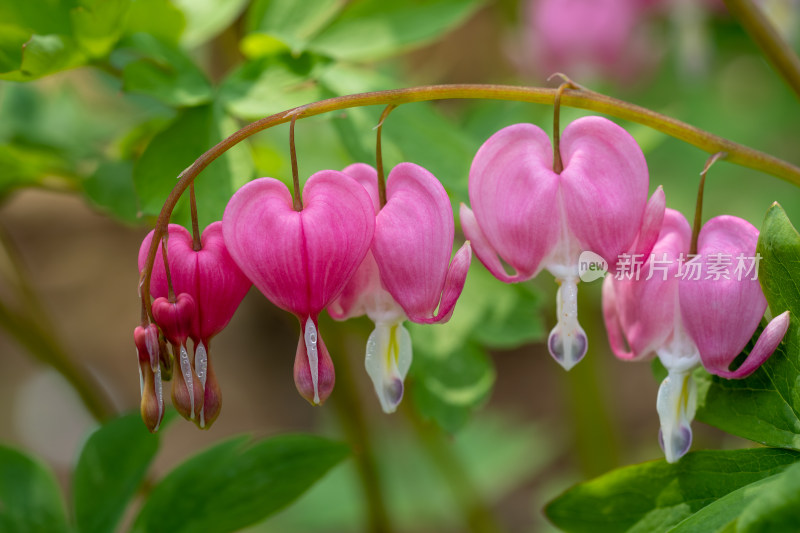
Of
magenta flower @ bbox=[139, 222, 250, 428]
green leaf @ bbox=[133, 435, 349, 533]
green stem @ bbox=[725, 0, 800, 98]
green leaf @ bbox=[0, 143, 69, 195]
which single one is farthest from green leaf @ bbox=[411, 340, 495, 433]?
green leaf @ bbox=[0, 143, 69, 195]

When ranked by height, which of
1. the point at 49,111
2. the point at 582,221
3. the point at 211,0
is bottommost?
the point at 582,221

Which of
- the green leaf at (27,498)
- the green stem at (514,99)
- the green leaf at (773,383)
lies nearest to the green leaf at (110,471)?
the green leaf at (27,498)

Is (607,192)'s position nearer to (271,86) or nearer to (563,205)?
(563,205)

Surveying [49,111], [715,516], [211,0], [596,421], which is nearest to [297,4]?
[211,0]

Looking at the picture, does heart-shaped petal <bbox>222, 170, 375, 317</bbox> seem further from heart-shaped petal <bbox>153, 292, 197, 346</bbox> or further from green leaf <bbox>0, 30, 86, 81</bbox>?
green leaf <bbox>0, 30, 86, 81</bbox>

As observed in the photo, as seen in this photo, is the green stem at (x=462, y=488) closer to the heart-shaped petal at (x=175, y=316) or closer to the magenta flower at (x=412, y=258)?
the magenta flower at (x=412, y=258)

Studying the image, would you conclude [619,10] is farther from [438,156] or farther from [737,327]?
[737,327]
